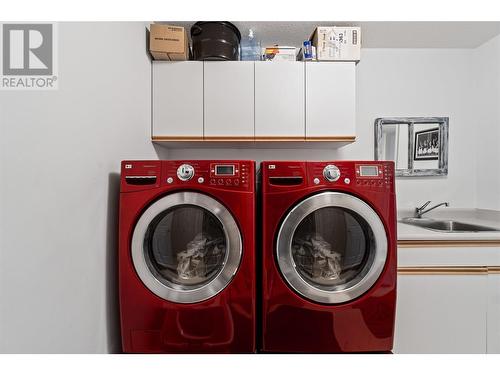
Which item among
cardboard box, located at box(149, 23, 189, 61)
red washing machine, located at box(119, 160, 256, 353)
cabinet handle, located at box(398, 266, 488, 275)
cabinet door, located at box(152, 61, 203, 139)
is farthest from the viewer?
cabinet door, located at box(152, 61, 203, 139)

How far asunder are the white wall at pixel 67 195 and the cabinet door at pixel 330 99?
1.19 metres

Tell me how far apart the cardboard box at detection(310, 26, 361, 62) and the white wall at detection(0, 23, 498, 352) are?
1212 millimetres

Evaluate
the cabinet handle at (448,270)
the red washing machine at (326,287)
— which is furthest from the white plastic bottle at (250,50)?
the cabinet handle at (448,270)

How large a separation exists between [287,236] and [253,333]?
53 cm

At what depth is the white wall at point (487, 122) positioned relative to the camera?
7.32 ft

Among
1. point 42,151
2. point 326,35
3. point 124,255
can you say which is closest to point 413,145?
point 326,35

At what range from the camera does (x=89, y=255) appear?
134cm

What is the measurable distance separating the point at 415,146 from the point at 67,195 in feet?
8.17

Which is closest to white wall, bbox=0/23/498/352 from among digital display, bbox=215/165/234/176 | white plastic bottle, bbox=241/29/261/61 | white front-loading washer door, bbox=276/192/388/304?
digital display, bbox=215/165/234/176

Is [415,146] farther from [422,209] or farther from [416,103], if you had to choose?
[422,209]

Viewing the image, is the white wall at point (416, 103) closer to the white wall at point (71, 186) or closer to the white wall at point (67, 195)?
the white wall at point (71, 186)

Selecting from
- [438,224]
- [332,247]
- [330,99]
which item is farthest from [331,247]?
[438,224]

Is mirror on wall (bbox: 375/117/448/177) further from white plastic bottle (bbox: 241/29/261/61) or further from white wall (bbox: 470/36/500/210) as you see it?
white plastic bottle (bbox: 241/29/261/61)

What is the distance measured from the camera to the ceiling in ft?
6.77
